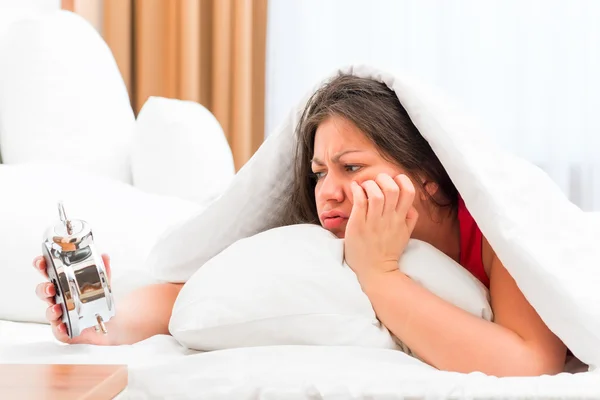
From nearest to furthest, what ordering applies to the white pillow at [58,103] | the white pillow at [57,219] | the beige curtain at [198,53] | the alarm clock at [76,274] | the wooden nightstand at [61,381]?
the wooden nightstand at [61,381] → the alarm clock at [76,274] → the white pillow at [57,219] → the white pillow at [58,103] → the beige curtain at [198,53]

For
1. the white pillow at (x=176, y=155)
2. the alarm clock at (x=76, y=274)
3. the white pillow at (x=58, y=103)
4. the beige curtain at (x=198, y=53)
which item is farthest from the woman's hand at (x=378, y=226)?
the beige curtain at (x=198, y=53)

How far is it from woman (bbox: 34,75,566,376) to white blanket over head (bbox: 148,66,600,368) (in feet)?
0.12

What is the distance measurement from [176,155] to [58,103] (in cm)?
31

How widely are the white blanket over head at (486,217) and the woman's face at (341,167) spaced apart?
0.08 metres

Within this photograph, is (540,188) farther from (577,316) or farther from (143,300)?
(143,300)

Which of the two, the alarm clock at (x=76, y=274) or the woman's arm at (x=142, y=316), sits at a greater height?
the alarm clock at (x=76, y=274)

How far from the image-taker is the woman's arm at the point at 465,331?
31.4 inches

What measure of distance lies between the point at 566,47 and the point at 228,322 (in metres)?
2.27

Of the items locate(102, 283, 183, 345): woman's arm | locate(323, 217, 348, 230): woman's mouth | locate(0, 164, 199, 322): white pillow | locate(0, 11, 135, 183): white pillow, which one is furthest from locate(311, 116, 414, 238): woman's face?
locate(0, 11, 135, 183): white pillow

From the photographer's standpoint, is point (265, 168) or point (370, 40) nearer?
point (265, 168)

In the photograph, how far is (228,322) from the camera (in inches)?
32.3

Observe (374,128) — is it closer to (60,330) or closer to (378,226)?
(378,226)

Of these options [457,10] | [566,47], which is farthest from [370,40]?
[566,47]

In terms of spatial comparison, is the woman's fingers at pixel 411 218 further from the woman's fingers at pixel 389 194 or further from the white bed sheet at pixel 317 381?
the white bed sheet at pixel 317 381
